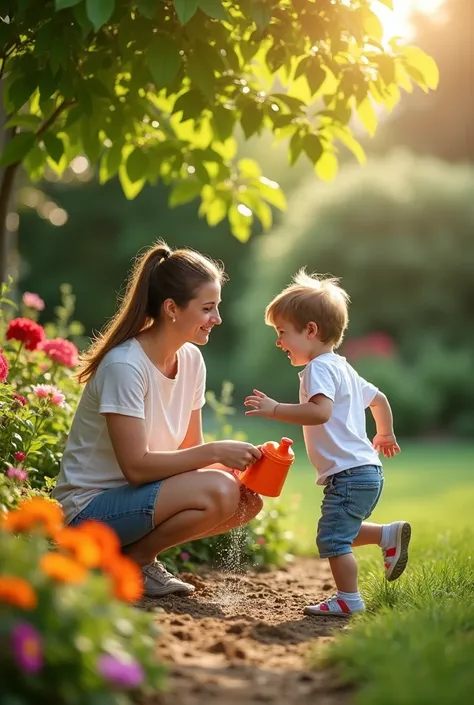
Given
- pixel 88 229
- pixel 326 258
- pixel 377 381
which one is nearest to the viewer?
pixel 377 381

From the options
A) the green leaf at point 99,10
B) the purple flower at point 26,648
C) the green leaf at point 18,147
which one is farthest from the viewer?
the green leaf at point 18,147

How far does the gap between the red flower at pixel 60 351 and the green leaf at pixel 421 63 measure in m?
1.83

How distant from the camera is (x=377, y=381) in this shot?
1324cm

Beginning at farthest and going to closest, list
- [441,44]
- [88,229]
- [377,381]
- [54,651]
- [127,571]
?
[441,44] → [88,229] → [377,381] → [127,571] → [54,651]

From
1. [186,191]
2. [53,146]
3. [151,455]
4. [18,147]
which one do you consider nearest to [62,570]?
[151,455]

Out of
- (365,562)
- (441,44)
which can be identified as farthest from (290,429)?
(441,44)

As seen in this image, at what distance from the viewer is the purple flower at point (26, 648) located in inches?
70.4

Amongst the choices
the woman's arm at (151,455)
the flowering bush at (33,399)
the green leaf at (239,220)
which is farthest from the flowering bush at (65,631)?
the green leaf at (239,220)

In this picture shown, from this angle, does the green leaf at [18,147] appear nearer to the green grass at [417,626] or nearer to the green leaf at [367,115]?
the green leaf at [367,115]

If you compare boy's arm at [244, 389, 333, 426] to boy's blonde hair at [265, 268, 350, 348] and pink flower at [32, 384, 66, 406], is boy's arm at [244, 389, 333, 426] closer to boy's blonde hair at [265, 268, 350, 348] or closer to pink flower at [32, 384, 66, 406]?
boy's blonde hair at [265, 268, 350, 348]

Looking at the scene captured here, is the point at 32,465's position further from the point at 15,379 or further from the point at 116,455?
the point at 116,455

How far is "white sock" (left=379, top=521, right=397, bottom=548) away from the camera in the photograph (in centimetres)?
356

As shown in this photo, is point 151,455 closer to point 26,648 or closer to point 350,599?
point 350,599

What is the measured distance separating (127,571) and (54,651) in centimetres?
23
